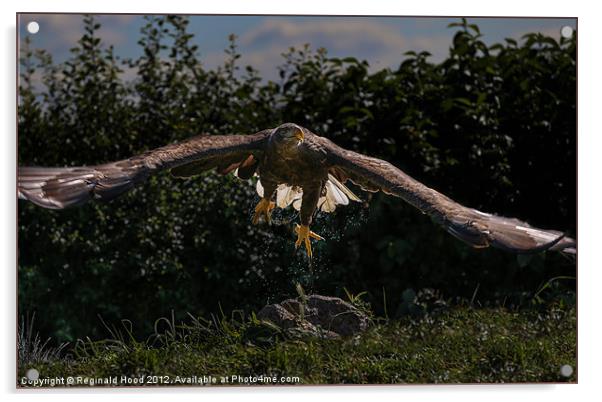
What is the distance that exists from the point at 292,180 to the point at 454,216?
1259mm

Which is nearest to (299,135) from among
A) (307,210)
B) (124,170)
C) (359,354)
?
(307,210)

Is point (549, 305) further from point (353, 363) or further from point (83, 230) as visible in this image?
point (83, 230)

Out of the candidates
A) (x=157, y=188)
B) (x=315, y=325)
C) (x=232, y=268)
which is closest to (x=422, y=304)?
(x=315, y=325)

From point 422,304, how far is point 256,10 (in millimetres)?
2114

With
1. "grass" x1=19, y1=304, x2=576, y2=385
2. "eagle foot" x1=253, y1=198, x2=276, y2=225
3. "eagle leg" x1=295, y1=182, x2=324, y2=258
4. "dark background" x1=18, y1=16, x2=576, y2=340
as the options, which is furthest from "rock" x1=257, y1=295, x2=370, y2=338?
"eagle foot" x1=253, y1=198, x2=276, y2=225

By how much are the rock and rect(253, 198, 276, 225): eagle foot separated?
536mm

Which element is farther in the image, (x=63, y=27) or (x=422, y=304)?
(x=422, y=304)

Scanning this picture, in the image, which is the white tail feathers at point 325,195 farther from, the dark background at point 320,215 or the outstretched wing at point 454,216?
the outstretched wing at point 454,216

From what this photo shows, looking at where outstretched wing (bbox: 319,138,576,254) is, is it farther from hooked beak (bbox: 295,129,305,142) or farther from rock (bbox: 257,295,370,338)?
rock (bbox: 257,295,370,338)

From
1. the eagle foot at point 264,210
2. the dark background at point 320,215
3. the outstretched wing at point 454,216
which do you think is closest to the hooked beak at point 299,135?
the outstretched wing at point 454,216

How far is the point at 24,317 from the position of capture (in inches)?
282

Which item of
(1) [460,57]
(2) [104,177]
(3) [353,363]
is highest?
(1) [460,57]

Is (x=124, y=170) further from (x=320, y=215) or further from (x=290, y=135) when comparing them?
(x=320, y=215)

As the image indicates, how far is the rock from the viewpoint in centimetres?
693
